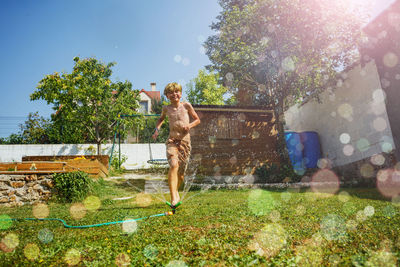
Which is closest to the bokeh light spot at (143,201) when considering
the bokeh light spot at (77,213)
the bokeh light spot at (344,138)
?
the bokeh light spot at (77,213)

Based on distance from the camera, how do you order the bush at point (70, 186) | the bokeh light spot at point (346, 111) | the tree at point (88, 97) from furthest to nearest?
the tree at point (88, 97)
the bokeh light spot at point (346, 111)
the bush at point (70, 186)

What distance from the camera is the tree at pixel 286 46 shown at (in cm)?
1239

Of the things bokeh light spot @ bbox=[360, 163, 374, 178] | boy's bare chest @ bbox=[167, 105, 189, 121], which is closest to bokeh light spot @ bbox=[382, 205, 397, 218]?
boy's bare chest @ bbox=[167, 105, 189, 121]

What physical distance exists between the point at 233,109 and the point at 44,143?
17836 mm

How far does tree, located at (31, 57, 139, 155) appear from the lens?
19.2 m

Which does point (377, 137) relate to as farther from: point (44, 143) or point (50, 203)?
point (44, 143)

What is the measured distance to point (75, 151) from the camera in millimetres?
20156

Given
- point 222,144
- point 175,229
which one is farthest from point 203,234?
point 222,144

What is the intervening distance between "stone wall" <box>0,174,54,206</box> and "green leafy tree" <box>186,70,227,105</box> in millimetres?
25476

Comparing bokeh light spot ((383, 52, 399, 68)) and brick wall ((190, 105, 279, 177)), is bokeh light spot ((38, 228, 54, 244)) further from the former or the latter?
bokeh light spot ((383, 52, 399, 68))

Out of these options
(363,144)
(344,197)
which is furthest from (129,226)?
(363,144)

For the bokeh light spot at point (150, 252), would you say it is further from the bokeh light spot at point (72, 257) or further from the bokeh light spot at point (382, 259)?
the bokeh light spot at point (382, 259)

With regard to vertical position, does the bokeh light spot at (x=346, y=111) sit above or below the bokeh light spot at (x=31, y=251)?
above

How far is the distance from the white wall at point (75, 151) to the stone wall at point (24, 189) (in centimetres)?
1164
